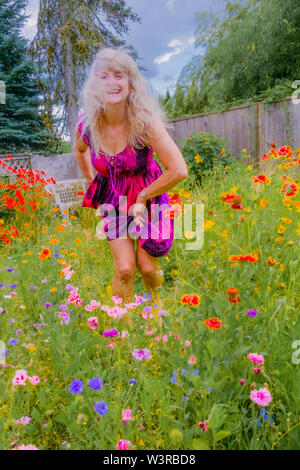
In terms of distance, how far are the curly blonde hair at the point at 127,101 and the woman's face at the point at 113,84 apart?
19 mm

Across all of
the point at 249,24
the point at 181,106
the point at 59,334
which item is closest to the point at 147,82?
the point at 59,334

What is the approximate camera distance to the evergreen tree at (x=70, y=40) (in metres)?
7.38

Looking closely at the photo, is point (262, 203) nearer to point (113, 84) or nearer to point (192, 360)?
point (113, 84)

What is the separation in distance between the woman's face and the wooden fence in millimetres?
4853

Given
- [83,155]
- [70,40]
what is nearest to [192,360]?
[83,155]

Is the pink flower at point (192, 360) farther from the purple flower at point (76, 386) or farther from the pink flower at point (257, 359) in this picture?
the purple flower at point (76, 386)

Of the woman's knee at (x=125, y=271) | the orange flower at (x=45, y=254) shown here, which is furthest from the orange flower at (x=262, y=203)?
the orange flower at (x=45, y=254)

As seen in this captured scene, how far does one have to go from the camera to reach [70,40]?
Result: 8.22 metres

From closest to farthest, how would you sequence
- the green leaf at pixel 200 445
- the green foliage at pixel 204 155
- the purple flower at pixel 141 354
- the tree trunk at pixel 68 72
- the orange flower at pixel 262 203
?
the green leaf at pixel 200 445 < the purple flower at pixel 141 354 < the orange flower at pixel 262 203 < the green foliage at pixel 204 155 < the tree trunk at pixel 68 72

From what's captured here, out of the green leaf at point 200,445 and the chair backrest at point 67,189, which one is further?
the chair backrest at point 67,189

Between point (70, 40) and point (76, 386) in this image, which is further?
point (70, 40)

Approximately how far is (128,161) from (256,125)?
18.5 feet

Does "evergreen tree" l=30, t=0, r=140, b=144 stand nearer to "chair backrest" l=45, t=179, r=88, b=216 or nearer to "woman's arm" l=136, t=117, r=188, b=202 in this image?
"chair backrest" l=45, t=179, r=88, b=216

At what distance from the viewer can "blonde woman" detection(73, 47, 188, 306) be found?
203 cm
